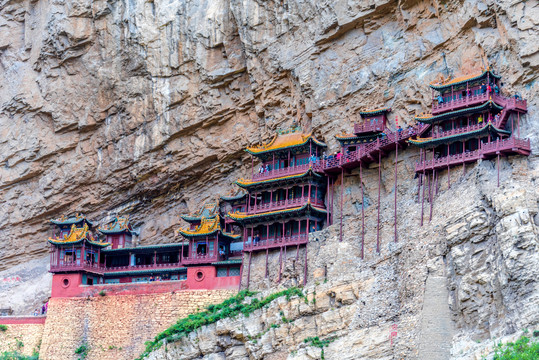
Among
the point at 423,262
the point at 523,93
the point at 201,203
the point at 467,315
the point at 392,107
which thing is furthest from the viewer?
the point at 201,203

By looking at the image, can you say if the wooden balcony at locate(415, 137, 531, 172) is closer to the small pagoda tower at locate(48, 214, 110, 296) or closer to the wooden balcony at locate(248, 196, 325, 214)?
the wooden balcony at locate(248, 196, 325, 214)

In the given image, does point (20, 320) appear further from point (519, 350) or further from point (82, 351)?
point (519, 350)

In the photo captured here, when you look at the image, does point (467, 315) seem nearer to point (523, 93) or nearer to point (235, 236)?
point (523, 93)

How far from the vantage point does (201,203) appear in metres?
61.4

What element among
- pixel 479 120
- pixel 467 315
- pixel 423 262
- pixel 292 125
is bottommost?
pixel 467 315

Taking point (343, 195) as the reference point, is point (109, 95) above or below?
above

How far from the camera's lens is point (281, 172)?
2128 inches

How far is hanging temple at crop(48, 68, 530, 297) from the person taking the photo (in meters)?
45.9

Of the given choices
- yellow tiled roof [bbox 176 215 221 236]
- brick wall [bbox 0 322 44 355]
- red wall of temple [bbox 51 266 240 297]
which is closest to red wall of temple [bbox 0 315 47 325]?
brick wall [bbox 0 322 44 355]

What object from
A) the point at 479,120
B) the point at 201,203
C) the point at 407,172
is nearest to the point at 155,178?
the point at 201,203

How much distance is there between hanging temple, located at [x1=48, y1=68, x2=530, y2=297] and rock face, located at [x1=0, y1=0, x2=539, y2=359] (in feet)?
3.12

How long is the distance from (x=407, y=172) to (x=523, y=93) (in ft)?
23.4

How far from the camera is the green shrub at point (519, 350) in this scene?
33.4 metres

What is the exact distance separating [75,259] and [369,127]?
20157 mm
